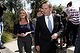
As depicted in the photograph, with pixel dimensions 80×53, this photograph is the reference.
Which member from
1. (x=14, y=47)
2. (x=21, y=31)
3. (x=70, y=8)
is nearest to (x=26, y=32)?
(x=21, y=31)

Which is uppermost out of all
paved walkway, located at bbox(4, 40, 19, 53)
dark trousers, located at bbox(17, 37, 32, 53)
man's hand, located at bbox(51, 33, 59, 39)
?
man's hand, located at bbox(51, 33, 59, 39)

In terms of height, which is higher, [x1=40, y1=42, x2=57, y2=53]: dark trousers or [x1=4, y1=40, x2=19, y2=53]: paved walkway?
[x1=40, y1=42, x2=57, y2=53]: dark trousers

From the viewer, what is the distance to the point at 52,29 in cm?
528

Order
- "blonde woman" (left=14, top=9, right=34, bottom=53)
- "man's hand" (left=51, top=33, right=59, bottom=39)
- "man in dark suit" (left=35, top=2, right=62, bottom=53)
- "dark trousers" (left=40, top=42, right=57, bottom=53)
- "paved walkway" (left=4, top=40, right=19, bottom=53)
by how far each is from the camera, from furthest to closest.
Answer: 1. "paved walkway" (left=4, top=40, right=19, bottom=53)
2. "blonde woman" (left=14, top=9, right=34, bottom=53)
3. "dark trousers" (left=40, top=42, right=57, bottom=53)
4. "man in dark suit" (left=35, top=2, right=62, bottom=53)
5. "man's hand" (left=51, top=33, right=59, bottom=39)

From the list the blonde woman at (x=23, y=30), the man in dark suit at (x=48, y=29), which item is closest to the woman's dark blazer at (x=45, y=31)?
the man in dark suit at (x=48, y=29)

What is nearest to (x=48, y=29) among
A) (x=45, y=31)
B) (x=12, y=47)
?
(x=45, y=31)

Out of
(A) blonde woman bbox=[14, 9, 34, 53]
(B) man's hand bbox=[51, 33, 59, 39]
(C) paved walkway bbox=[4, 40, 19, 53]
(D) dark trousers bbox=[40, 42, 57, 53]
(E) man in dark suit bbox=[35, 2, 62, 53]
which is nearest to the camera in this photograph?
(B) man's hand bbox=[51, 33, 59, 39]

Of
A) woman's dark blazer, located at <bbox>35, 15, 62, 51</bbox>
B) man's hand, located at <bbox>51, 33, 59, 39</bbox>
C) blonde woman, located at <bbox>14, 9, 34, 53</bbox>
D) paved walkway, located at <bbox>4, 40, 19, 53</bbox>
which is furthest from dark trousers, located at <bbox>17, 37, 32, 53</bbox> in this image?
paved walkway, located at <bbox>4, 40, 19, 53</bbox>

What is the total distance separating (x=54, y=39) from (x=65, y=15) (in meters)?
4.26

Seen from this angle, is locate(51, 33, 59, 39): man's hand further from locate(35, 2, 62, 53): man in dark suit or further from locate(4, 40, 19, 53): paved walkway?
locate(4, 40, 19, 53): paved walkway

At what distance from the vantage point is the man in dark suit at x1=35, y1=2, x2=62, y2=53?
5.24 metres

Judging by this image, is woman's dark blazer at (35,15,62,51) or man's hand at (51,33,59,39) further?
woman's dark blazer at (35,15,62,51)

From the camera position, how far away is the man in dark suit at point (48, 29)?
5.24 m

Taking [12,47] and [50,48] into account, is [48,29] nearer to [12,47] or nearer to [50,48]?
[50,48]
